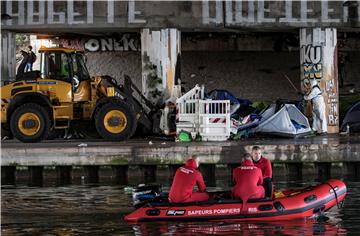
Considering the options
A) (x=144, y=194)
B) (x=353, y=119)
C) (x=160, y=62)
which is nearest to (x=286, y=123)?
(x=353, y=119)

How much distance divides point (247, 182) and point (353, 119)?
1350 centimetres

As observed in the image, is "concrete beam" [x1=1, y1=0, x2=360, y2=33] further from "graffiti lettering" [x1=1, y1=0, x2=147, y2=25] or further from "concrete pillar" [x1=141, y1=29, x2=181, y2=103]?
"concrete pillar" [x1=141, y1=29, x2=181, y2=103]

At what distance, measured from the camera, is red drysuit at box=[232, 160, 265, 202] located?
60.8 ft

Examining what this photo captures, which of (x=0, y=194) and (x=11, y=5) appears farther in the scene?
(x=11, y=5)

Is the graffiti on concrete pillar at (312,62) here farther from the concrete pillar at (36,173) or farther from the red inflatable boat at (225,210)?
the red inflatable boat at (225,210)

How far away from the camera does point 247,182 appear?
61.2 ft

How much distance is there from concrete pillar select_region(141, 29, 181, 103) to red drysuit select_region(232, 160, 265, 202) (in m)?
12.2

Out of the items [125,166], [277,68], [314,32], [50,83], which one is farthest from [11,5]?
[277,68]

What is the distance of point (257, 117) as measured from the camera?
29609 millimetres

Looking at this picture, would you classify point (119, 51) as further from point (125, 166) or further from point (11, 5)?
point (125, 166)

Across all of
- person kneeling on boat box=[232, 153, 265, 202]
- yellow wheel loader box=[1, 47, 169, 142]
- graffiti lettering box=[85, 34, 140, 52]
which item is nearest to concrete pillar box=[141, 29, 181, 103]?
yellow wheel loader box=[1, 47, 169, 142]

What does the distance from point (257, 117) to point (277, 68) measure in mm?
10116

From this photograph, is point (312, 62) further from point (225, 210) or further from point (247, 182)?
point (225, 210)

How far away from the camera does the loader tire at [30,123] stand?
90.6ft
